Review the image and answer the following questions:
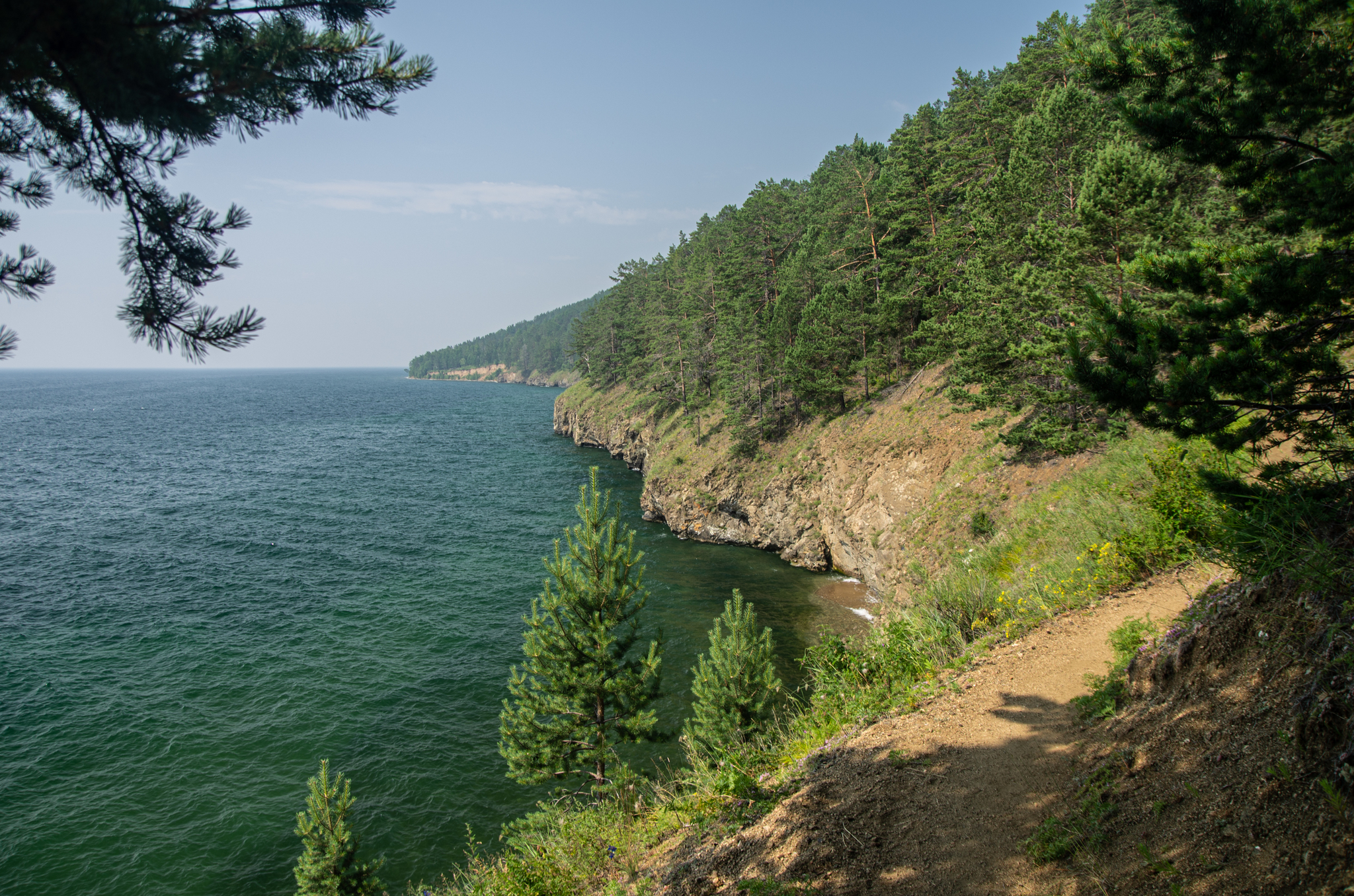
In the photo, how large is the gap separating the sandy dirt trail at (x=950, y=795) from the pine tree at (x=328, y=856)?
10236 millimetres

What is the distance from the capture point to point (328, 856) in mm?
12156

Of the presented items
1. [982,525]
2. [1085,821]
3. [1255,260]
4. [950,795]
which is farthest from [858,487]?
[1085,821]

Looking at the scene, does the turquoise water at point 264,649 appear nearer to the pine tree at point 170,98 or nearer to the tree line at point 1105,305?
the tree line at point 1105,305

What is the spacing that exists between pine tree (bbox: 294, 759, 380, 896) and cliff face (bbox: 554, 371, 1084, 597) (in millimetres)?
15343

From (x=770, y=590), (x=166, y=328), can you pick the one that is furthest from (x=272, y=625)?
(x=166, y=328)

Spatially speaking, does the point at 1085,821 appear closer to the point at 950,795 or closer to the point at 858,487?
the point at 950,795

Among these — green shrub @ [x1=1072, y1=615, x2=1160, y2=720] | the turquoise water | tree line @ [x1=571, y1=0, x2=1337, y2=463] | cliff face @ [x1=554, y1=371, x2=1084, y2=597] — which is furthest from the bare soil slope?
the turquoise water

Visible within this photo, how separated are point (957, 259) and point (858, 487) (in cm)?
1374

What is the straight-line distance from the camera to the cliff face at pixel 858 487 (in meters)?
24.1

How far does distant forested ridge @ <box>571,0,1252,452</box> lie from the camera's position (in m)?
16.1

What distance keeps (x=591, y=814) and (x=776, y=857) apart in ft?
14.2

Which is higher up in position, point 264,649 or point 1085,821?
point 1085,821

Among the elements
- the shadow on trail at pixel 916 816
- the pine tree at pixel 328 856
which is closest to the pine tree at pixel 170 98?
the shadow on trail at pixel 916 816

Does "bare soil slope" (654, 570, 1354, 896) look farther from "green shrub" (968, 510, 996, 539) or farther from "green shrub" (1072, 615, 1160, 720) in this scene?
"green shrub" (968, 510, 996, 539)
